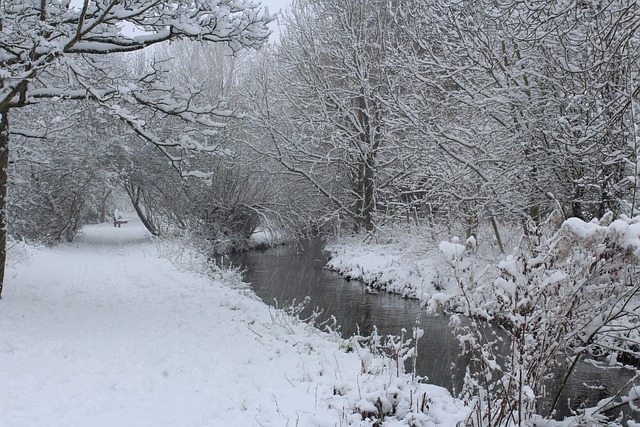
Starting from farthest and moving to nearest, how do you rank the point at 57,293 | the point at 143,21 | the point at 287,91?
1. the point at 287,91
2. the point at 57,293
3. the point at 143,21

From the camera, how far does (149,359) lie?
6535 mm

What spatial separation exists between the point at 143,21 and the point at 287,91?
40.9ft

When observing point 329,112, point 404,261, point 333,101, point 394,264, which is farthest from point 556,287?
point 333,101

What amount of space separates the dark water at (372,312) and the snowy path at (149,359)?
47.3 inches

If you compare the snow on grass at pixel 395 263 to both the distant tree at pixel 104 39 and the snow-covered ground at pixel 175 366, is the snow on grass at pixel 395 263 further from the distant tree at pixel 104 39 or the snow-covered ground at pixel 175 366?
the distant tree at pixel 104 39

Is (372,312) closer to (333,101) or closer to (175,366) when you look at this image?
(175,366)

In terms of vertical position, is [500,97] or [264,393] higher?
[500,97]

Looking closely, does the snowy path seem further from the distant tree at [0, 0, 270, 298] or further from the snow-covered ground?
the distant tree at [0, 0, 270, 298]

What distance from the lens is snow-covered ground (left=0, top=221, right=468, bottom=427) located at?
4.84m

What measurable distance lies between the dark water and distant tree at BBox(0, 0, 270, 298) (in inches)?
149

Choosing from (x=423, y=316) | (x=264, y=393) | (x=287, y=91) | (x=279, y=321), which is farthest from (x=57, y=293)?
(x=287, y=91)

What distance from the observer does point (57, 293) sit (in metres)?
9.91

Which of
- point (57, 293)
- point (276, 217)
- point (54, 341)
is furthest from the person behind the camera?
point (276, 217)

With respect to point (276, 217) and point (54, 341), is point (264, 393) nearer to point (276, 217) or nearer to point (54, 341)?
point (54, 341)
